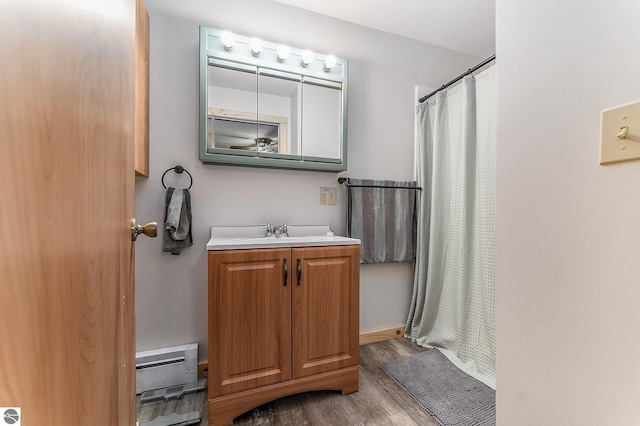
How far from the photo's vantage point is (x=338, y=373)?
151 centimetres

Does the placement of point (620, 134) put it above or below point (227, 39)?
below

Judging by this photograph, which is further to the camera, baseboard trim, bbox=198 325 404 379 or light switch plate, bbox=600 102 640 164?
baseboard trim, bbox=198 325 404 379

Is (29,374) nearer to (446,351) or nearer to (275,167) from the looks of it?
(275,167)

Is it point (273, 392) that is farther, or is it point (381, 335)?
point (381, 335)

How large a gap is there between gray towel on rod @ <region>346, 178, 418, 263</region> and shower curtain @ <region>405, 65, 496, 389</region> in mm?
100

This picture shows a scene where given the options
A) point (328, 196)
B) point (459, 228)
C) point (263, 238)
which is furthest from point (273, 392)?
point (459, 228)

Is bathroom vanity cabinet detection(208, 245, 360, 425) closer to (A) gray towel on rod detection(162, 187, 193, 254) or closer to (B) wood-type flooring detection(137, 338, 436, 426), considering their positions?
(B) wood-type flooring detection(137, 338, 436, 426)

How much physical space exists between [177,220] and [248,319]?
74 centimetres

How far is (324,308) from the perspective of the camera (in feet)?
4.90

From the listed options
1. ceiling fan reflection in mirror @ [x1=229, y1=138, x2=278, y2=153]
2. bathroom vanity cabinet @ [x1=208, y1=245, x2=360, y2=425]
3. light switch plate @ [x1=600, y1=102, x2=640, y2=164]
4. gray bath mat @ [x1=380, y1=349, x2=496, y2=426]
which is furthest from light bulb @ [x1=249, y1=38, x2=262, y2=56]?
gray bath mat @ [x1=380, y1=349, x2=496, y2=426]

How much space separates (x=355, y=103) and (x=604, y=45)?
1654mm

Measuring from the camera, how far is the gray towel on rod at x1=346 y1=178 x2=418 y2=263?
2.09 metres

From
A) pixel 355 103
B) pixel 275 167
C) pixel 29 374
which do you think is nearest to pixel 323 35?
pixel 355 103

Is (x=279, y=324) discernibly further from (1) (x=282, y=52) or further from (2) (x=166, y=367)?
(1) (x=282, y=52)
